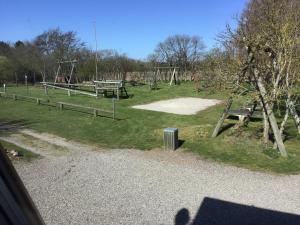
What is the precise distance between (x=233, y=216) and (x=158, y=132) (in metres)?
6.29

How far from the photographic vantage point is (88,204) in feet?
20.6

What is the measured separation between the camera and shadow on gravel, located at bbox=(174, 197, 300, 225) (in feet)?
18.4

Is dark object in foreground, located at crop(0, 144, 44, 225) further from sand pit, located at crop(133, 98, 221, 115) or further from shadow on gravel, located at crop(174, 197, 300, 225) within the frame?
sand pit, located at crop(133, 98, 221, 115)

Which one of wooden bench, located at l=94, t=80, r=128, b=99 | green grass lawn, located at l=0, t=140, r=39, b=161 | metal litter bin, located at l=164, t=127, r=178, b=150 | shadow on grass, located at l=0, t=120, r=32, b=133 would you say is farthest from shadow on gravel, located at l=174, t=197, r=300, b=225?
wooden bench, located at l=94, t=80, r=128, b=99

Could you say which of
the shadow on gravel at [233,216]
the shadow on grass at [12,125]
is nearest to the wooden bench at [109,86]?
the shadow on grass at [12,125]

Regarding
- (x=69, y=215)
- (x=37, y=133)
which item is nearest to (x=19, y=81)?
(x=37, y=133)

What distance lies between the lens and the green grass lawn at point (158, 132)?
9.01m

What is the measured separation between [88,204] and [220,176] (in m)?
2.85

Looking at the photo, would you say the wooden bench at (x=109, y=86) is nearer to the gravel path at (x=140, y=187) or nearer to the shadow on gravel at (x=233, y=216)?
the gravel path at (x=140, y=187)

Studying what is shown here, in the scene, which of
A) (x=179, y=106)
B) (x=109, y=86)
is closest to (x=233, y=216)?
(x=179, y=106)

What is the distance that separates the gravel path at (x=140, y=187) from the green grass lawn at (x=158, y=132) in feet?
2.47

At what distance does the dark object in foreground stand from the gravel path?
4594 mm

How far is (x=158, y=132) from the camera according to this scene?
39.2ft

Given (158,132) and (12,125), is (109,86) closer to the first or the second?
(12,125)
